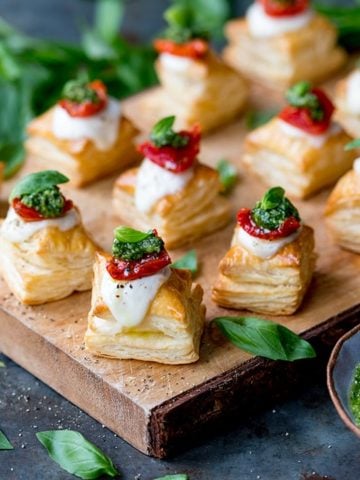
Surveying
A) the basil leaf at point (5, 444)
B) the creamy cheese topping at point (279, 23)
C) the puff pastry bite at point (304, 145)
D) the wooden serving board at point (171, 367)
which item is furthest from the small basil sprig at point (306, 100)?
the basil leaf at point (5, 444)

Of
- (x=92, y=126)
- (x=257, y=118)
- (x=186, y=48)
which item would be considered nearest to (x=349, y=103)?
(x=257, y=118)

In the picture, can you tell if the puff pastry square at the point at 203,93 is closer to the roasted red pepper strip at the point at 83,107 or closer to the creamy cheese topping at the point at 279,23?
the creamy cheese topping at the point at 279,23

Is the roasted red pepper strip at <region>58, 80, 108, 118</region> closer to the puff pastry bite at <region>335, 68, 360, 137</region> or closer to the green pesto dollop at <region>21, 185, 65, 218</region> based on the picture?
the green pesto dollop at <region>21, 185, 65, 218</region>

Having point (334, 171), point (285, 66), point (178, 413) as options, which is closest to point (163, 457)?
point (178, 413)

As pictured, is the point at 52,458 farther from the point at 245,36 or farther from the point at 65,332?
the point at 245,36

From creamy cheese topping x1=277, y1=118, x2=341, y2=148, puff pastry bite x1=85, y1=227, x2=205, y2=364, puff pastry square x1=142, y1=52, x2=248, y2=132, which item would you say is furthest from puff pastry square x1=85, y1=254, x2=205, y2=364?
puff pastry square x1=142, y1=52, x2=248, y2=132

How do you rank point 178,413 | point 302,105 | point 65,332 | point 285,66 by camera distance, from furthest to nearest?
point 285,66 < point 302,105 < point 65,332 < point 178,413

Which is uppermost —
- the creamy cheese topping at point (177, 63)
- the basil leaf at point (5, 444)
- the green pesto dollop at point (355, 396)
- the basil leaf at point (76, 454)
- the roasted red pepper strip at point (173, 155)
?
the roasted red pepper strip at point (173, 155)
